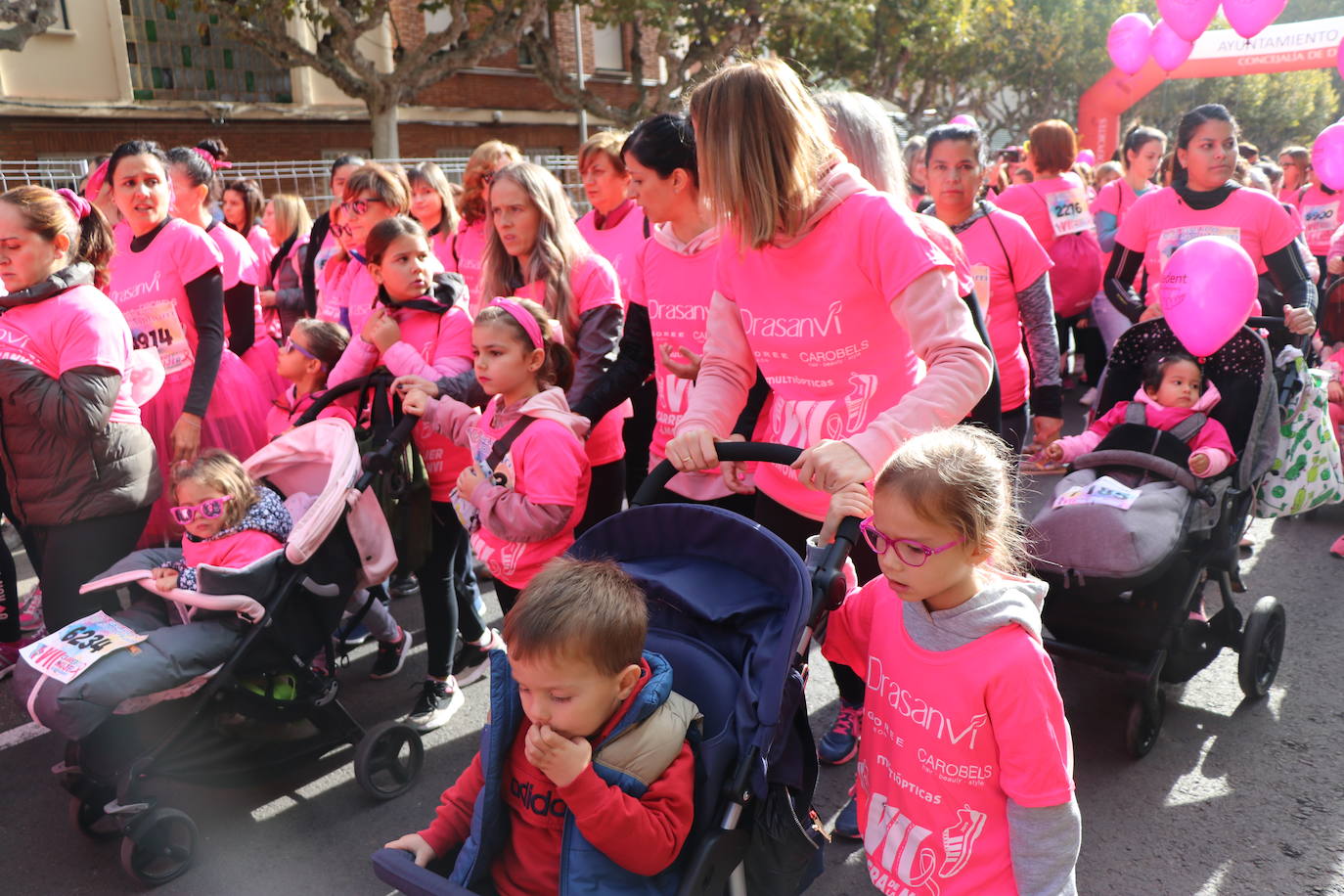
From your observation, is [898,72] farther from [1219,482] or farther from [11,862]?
[11,862]

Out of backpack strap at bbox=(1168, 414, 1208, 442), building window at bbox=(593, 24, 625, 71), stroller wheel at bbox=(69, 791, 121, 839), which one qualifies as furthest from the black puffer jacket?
building window at bbox=(593, 24, 625, 71)

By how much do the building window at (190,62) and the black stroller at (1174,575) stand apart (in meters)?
19.7

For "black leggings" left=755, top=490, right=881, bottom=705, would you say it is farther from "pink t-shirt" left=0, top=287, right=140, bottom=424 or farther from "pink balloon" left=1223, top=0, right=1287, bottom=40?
"pink balloon" left=1223, top=0, right=1287, bottom=40

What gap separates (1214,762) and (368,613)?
314cm

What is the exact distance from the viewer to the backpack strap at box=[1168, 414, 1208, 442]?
3584 millimetres

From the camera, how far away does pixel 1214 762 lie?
3453 mm

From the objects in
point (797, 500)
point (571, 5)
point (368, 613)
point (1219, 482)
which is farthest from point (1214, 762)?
point (571, 5)

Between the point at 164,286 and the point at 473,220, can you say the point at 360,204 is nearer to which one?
the point at 473,220

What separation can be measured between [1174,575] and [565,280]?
2.31 m

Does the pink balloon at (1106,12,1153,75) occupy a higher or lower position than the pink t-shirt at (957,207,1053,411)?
higher

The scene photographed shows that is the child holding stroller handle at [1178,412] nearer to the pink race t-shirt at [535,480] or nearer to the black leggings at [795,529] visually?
the black leggings at [795,529]

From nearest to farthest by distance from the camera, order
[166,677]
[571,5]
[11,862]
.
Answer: [166,677]
[11,862]
[571,5]

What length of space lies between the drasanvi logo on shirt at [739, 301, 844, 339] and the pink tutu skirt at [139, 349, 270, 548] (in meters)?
2.64

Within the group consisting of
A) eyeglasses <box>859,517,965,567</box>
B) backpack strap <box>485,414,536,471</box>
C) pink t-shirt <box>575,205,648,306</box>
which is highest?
pink t-shirt <box>575,205,648,306</box>
